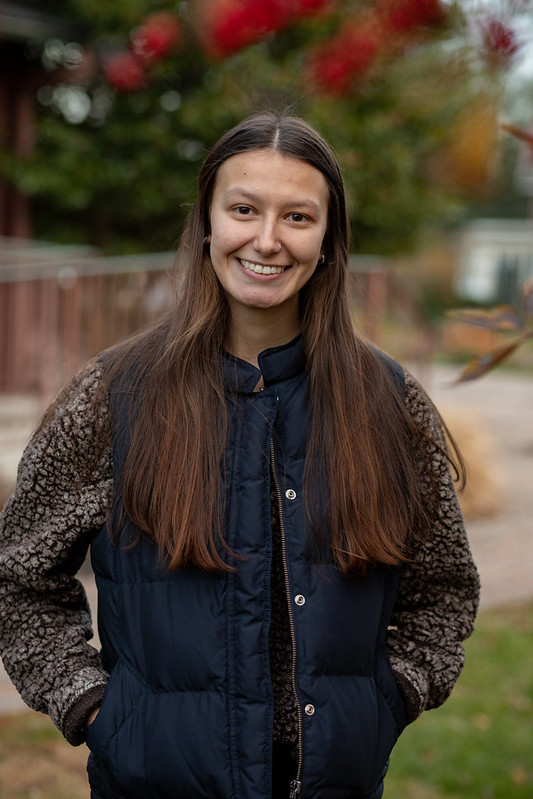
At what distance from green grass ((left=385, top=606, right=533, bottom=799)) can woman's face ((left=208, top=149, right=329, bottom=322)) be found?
2647mm

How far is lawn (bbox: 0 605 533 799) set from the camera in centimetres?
418

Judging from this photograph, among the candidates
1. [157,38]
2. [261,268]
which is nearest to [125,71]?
[157,38]

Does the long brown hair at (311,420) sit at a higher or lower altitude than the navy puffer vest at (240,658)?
higher

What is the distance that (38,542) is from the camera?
2328 millimetres

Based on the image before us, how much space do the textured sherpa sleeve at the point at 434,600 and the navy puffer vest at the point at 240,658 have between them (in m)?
0.14

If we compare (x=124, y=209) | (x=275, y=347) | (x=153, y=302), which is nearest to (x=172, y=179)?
(x=124, y=209)

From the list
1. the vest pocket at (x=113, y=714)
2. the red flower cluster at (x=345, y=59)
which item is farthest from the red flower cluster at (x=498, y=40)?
the vest pocket at (x=113, y=714)

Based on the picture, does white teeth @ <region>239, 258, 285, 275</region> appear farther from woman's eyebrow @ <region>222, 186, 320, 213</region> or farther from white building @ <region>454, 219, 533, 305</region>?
white building @ <region>454, 219, 533, 305</region>

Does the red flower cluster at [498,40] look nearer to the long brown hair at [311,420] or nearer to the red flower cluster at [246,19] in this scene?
the long brown hair at [311,420]

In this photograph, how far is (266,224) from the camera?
89.1 inches

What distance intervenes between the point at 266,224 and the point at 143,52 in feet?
21.0

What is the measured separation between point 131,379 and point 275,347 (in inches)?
13.3

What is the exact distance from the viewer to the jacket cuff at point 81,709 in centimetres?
229

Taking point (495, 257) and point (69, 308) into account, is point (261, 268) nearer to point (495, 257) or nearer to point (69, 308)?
point (69, 308)
